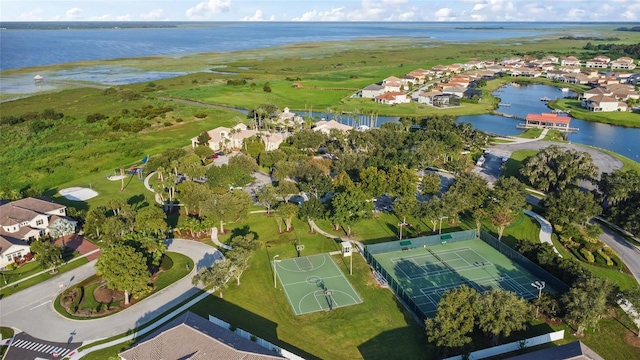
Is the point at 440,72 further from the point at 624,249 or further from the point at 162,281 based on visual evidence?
the point at 162,281

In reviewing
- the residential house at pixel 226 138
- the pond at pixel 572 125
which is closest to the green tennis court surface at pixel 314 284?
the residential house at pixel 226 138

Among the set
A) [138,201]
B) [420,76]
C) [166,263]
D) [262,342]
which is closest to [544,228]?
[262,342]

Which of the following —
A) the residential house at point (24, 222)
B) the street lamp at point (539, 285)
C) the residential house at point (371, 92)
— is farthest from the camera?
the residential house at point (371, 92)

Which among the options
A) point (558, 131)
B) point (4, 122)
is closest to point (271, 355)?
point (558, 131)

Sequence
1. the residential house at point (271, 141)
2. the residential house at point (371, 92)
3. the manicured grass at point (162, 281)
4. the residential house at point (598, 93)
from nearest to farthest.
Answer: the manicured grass at point (162, 281), the residential house at point (271, 141), the residential house at point (598, 93), the residential house at point (371, 92)

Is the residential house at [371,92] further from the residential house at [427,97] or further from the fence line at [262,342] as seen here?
the fence line at [262,342]

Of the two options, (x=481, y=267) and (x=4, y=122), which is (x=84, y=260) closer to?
(x=481, y=267)

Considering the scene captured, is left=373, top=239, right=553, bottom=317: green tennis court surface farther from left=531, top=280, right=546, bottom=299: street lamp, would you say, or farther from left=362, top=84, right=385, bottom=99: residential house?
left=362, top=84, right=385, bottom=99: residential house
